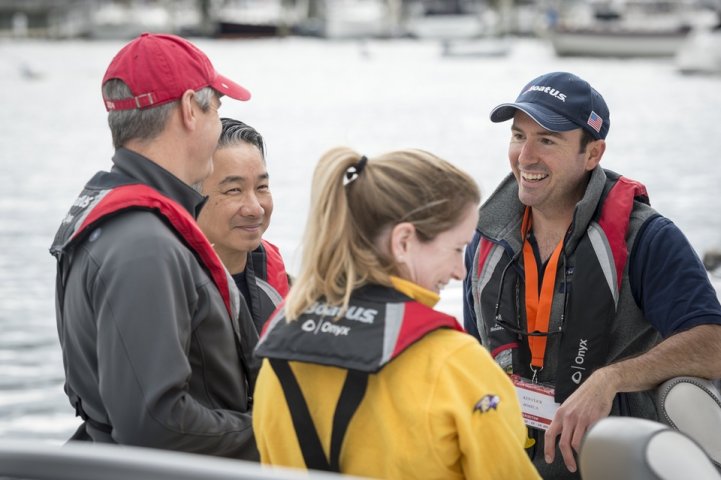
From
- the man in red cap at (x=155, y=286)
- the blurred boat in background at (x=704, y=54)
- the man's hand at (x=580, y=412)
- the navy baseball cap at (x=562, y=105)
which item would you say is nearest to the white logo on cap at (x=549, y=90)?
the navy baseball cap at (x=562, y=105)

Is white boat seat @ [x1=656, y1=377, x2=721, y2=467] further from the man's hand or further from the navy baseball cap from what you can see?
the navy baseball cap

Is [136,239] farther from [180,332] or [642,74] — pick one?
[642,74]

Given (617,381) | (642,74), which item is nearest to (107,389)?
(617,381)

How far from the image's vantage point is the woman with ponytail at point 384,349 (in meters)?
1.97

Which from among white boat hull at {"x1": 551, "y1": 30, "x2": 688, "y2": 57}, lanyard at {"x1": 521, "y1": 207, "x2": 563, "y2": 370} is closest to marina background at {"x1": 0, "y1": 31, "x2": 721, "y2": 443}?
lanyard at {"x1": 521, "y1": 207, "x2": 563, "y2": 370}

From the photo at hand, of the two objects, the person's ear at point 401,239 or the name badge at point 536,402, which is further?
the name badge at point 536,402

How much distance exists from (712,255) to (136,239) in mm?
5361

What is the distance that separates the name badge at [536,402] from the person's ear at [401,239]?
117 cm

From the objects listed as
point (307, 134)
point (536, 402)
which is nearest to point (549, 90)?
point (536, 402)

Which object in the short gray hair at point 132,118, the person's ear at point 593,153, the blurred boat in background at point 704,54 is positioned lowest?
the blurred boat in background at point 704,54

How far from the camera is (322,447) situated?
2027mm

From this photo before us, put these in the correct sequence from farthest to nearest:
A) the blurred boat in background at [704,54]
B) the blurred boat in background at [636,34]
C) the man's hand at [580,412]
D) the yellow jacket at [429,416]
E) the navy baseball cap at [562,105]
→ the blurred boat in background at [636,34] → the blurred boat in background at [704,54] → the navy baseball cap at [562,105] → the man's hand at [580,412] → the yellow jacket at [429,416]

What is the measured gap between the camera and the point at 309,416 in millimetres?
2027

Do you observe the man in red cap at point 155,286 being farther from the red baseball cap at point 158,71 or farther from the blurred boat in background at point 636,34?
the blurred boat in background at point 636,34
